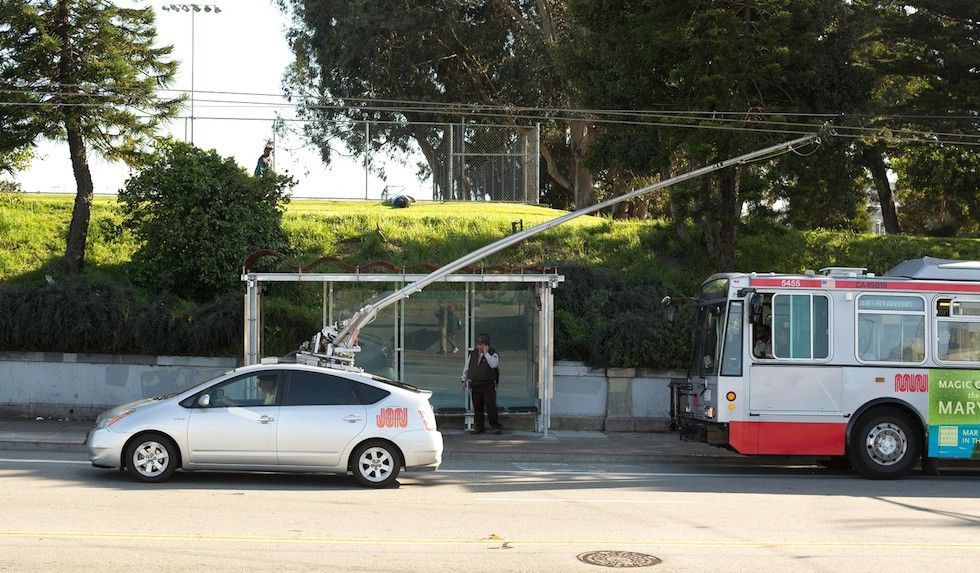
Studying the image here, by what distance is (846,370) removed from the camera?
1612cm

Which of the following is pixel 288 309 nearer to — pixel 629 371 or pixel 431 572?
pixel 629 371

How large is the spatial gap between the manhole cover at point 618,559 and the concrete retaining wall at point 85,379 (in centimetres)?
1202

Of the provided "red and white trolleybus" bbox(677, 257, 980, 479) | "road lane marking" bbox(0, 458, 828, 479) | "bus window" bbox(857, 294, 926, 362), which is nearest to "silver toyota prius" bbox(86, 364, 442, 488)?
"road lane marking" bbox(0, 458, 828, 479)

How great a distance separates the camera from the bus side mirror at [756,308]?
51.9ft

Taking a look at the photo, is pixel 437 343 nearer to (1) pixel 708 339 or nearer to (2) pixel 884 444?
(1) pixel 708 339

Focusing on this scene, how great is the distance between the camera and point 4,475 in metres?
13.6

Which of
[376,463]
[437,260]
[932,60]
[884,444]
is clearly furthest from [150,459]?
[932,60]

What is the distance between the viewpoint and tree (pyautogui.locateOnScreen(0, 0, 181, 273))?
23250 millimetres

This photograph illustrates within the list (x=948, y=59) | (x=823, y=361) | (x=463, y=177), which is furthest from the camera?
(x=463, y=177)

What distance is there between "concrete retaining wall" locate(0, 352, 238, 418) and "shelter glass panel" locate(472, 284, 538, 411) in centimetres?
473

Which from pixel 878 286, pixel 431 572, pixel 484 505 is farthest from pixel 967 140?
pixel 431 572

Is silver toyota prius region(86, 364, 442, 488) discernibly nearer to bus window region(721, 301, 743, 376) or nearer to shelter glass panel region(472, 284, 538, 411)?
bus window region(721, 301, 743, 376)

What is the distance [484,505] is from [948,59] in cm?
2034

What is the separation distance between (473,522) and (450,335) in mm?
9336
